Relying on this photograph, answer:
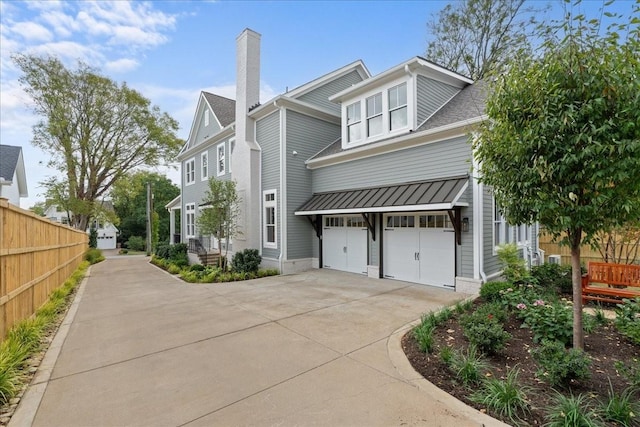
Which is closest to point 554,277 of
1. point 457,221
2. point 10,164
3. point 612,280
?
point 612,280

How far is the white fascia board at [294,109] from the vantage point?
12.6 meters

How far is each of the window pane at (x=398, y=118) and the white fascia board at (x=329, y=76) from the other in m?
4.72

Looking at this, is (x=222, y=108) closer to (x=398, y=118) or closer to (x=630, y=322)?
(x=398, y=118)

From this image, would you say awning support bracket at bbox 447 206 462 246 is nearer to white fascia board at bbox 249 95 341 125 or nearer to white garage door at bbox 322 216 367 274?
white garage door at bbox 322 216 367 274

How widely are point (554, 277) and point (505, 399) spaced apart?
23.3 feet

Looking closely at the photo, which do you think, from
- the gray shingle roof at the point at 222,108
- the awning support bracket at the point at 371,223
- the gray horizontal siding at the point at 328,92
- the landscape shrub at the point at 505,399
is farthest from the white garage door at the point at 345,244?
the gray shingle roof at the point at 222,108

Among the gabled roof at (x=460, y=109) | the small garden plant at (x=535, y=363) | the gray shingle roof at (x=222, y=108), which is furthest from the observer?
the gray shingle roof at (x=222, y=108)

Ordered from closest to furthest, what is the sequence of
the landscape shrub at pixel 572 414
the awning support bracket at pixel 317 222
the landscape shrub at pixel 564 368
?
the landscape shrub at pixel 572 414
the landscape shrub at pixel 564 368
the awning support bracket at pixel 317 222

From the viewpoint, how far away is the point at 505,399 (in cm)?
311

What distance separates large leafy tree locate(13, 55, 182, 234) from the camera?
2186 centimetres

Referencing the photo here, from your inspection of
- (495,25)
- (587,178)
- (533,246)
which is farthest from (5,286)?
(495,25)

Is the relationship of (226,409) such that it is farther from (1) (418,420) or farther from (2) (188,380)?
(1) (418,420)

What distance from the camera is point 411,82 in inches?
406

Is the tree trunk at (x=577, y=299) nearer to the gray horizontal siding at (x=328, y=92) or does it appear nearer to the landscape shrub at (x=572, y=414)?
the landscape shrub at (x=572, y=414)
